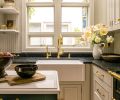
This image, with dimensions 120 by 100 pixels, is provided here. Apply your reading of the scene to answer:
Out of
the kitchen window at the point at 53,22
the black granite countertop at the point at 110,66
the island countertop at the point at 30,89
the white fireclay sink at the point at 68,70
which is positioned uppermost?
the kitchen window at the point at 53,22

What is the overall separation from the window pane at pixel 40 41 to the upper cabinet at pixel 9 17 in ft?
1.37

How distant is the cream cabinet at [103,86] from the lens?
216 centimetres

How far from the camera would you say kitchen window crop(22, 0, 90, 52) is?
13.2ft

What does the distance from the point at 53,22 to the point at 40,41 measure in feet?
1.39

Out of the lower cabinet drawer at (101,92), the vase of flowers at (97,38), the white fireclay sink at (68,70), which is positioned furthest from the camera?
the vase of flowers at (97,38)

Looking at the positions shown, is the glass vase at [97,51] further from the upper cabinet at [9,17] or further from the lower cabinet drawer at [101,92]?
the upper cabinet at [9,17]

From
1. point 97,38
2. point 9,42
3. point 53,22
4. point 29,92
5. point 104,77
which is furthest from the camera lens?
point 53,22

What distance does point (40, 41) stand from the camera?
13.5ft

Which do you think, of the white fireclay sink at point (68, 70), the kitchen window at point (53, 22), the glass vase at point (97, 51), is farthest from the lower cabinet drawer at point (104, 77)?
the kitchen window at point (53, 22)

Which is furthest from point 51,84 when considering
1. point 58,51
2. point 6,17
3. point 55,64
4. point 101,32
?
point 6,17

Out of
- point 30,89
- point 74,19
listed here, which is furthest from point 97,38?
point 30,89

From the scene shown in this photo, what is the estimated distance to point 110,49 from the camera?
3.81 meters

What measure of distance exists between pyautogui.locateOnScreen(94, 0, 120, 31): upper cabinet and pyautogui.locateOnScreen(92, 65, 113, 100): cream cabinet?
64cm

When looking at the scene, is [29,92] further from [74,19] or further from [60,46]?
[74,19]
